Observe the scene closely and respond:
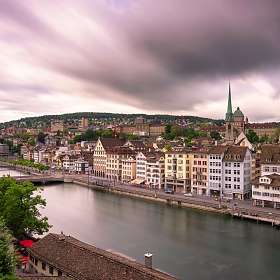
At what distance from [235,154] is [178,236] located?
21810 mm

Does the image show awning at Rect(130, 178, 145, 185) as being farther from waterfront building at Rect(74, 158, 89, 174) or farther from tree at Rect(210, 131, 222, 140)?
tree at Rect(210, 131, 222, 140)

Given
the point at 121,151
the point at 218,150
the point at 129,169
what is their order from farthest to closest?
the point at 121,151 < the point at 129,169 < the point at 218,150

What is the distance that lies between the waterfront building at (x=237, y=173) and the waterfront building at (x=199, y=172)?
324 cm

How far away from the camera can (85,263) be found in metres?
20.3

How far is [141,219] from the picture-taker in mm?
45781

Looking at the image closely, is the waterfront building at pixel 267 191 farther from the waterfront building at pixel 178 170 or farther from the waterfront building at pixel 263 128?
the waterfront building at pixel 263 128

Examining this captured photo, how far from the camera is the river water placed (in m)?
29.3

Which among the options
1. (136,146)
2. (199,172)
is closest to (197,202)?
(199,172)

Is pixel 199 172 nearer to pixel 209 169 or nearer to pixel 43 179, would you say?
pixel 209 169

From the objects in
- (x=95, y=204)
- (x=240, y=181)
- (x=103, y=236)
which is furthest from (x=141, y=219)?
(x=240, y=181)

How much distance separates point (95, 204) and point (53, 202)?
6.05m

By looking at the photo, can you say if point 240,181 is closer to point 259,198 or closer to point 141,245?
point 259,198

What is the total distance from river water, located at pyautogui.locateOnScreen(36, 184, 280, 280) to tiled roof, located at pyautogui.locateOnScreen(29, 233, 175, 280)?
8.55m

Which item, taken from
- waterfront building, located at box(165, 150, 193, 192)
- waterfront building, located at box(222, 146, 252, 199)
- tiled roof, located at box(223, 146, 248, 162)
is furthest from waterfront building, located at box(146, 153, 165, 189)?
tiled roof, located at box(223, 146, 248, 162)
